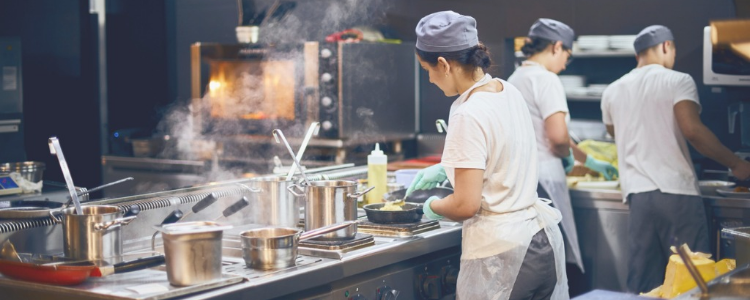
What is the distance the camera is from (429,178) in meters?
3.39

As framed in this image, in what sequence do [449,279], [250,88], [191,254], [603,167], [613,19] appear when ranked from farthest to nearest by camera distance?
[250,88]
[613,19]
[603,167]
[449,279]
[191,254]

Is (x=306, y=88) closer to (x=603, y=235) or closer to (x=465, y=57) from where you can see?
(x=603, y=235)

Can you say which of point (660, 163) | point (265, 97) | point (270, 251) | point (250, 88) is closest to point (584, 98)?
point (660, 163)

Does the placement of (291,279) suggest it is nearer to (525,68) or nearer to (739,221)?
(525,68)

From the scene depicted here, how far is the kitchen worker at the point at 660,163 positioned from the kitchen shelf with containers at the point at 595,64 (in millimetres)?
1065

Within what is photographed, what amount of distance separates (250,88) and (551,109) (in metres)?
2.40

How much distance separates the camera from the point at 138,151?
6.50m

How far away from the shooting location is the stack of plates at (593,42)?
5.84m

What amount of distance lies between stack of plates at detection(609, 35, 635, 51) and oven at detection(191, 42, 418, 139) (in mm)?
1406

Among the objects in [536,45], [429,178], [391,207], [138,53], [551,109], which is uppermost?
[138,53]

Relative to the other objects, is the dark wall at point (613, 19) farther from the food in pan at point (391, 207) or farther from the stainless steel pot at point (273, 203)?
the stainless steel pot at point (273, 203)

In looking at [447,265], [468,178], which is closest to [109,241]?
[468,178]

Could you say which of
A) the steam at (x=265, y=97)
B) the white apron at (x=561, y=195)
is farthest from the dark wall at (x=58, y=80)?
the white apron at (x=561, y=195)

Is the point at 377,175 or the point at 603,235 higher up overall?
the point at 377,175
